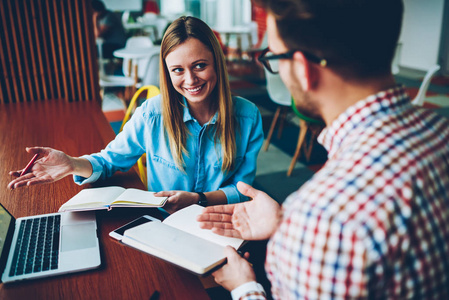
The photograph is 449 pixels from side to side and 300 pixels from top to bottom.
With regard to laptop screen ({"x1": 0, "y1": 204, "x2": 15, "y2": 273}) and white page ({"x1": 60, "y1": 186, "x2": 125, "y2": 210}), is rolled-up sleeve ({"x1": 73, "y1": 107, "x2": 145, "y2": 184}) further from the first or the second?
laptop screen ({"x1": 0, "y1": 204, "x2": 15, "y2": 273})

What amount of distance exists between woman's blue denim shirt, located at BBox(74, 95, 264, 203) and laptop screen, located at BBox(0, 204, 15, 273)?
45 cm

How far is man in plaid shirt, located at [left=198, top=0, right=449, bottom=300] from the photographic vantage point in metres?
0.60

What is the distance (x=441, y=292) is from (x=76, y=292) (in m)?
0.77

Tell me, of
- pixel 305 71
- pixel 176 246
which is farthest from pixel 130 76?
pixel 305 71

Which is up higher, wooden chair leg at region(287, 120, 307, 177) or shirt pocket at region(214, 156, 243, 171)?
shirt pocket at region(214, 156, 243, 171)

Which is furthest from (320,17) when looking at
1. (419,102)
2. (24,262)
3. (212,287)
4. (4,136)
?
(419,102)

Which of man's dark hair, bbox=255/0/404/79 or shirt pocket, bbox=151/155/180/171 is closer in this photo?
man's dark hair, bbox=255/0/404/79

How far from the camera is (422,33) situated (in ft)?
25.1

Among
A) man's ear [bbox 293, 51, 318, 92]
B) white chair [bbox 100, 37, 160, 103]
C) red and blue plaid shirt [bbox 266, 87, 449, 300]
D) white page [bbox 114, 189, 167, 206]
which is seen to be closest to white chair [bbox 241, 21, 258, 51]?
white chair [bbox 100, 37, 160, 103]

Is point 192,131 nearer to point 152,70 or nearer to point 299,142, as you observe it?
point 299,142

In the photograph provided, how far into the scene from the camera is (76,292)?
0.92m

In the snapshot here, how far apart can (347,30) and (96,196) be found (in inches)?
37.4

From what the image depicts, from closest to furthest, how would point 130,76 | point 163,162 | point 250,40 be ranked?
point 163,162
point 130,76
point 250,40

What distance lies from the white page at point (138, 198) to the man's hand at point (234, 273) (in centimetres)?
34
